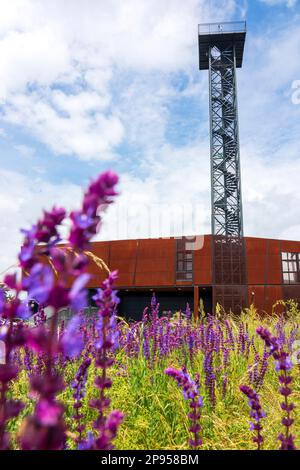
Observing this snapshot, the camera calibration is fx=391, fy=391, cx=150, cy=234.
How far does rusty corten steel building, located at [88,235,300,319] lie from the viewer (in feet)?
94.9

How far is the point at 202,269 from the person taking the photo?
29234mm

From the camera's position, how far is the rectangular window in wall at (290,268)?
2914 centimetres

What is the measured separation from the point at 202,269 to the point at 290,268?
6.63 metres

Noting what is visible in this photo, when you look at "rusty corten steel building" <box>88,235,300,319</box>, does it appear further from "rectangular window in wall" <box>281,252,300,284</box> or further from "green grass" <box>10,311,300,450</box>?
"green grass" <box>10,311,300,450</box>

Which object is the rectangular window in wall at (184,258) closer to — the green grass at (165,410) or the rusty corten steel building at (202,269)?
the rusty corten steel building at (202,269)

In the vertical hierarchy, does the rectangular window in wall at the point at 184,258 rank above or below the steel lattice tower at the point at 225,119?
below

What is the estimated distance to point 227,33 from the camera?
40.8m

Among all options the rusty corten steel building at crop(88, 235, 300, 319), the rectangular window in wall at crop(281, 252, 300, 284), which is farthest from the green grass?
the rectangular window in wall at crop(281, 252, 300, 284)

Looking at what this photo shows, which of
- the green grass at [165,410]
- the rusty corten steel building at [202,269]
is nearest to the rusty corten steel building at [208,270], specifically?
the rusty corten steel building at [202,269]

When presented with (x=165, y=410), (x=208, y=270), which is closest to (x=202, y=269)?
(x=208, y=270)

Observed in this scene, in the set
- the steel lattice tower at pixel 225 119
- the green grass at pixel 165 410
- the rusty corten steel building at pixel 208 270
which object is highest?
the steel lattice tower at pixel 225 119

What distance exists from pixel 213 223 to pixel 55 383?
37550mm

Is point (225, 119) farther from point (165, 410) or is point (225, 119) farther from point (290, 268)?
point (165, 410)
